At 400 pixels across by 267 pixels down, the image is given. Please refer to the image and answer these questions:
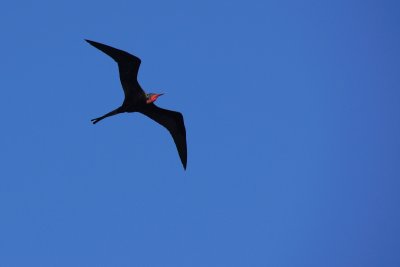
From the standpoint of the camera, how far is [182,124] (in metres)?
27.1

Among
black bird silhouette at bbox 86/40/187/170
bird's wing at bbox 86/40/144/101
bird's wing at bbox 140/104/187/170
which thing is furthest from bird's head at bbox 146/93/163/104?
bird's wing at bbox 140/104/187/170

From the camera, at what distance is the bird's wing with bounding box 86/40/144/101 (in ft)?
78.4

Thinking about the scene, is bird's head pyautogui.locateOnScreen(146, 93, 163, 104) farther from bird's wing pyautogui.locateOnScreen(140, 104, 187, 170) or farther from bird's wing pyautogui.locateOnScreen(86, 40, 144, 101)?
bird's wing pyautogui.locateOnScreen(140, 104, 187, 170)

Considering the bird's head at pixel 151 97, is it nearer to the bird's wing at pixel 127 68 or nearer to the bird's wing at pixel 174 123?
the bird's wing at pixel 127 68

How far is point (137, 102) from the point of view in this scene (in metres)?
25.6

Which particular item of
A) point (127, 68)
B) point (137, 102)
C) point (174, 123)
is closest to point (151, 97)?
point (137, 102)

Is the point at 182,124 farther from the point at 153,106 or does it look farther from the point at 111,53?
the point at 111,53

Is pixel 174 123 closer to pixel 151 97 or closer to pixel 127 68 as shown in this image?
pixel 151 97

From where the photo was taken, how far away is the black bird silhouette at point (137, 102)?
79.6 ft

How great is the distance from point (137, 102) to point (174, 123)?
2150 mm

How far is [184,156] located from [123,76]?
4138 millimetres

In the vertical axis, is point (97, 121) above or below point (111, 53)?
below

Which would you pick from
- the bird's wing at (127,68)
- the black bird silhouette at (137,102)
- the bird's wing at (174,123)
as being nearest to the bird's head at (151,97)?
the black bird silhouette at (137,102)

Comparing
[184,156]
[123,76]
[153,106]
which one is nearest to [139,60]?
[123,76]
